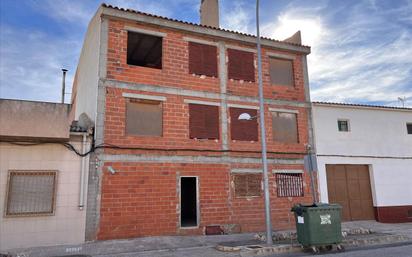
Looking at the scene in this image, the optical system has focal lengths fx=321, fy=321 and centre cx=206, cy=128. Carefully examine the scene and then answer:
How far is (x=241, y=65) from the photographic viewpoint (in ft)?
48.8

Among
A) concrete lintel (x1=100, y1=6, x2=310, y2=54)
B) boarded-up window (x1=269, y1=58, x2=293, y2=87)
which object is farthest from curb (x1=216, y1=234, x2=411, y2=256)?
concrete lintel (x1=100, y1=6, x2=310, y2=54)

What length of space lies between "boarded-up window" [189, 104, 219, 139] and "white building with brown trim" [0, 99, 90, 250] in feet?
14.7

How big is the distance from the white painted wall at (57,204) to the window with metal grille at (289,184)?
323 inches

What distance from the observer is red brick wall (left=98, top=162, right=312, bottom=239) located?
11.4m

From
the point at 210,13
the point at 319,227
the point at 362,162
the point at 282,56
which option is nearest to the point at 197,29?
the point at 210,13

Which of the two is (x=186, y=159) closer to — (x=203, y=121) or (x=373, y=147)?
(x=203, y=121)

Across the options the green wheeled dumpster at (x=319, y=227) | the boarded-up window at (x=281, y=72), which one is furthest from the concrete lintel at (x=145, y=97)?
the green wheeled dumpster at (x=319, y=227)

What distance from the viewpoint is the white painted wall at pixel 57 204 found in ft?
33.3

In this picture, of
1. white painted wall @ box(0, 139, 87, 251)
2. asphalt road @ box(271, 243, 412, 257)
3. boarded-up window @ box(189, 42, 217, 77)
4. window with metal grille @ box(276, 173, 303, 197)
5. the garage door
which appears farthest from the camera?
the garage door

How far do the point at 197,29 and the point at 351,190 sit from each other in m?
10.7

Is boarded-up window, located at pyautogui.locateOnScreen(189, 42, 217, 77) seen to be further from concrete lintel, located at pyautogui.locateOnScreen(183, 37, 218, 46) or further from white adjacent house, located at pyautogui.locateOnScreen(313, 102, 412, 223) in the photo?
white adjacent house, located at pyautogui.locateOnScreen(313, 102, 412, 223)

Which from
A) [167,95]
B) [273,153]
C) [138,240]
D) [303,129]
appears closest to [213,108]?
[167,95]

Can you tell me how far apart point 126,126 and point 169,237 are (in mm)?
4437

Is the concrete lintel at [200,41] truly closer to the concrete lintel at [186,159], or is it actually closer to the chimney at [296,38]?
the chimney at [296,38]
